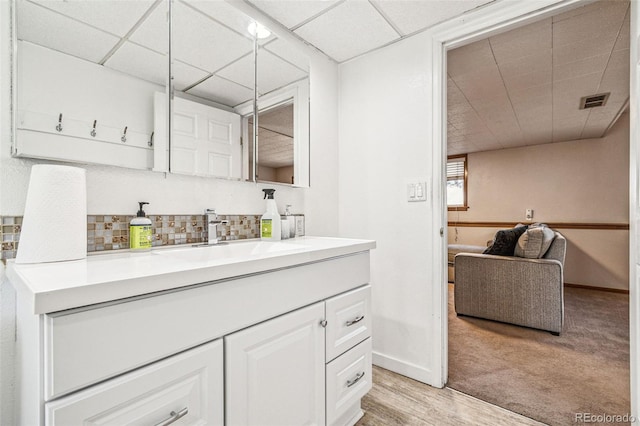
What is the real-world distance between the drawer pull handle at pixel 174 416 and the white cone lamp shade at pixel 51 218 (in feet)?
1.81

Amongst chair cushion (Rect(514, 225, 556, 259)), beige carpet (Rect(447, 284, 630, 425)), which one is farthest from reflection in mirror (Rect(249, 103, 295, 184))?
chair cushion (Rect(514, 225, 556, 259))

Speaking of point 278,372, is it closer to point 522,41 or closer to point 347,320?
point 347,320

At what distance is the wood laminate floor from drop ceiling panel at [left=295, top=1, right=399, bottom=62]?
208 centimetres

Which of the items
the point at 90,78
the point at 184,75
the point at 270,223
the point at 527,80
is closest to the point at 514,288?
the point at 527,80

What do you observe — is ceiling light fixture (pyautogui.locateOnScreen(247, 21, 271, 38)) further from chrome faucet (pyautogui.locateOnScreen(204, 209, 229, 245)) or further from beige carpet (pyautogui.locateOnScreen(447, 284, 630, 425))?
beige carpet (pyautogui.locateOnScreen(447, 284, 630, 425))

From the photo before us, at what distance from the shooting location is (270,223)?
160cm

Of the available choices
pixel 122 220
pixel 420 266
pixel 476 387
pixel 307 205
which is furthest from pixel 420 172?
pixel 122 220

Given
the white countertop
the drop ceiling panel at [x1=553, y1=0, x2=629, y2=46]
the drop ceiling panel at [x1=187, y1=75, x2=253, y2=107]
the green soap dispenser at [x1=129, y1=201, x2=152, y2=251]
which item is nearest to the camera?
the white countertop

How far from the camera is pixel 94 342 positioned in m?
0.62

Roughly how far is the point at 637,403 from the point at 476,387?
72cm

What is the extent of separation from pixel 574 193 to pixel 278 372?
5.40 meters

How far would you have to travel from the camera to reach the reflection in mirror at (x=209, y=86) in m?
1.33

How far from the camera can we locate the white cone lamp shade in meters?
0.85

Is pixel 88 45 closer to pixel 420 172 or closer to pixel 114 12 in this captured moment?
pixel 114 12
